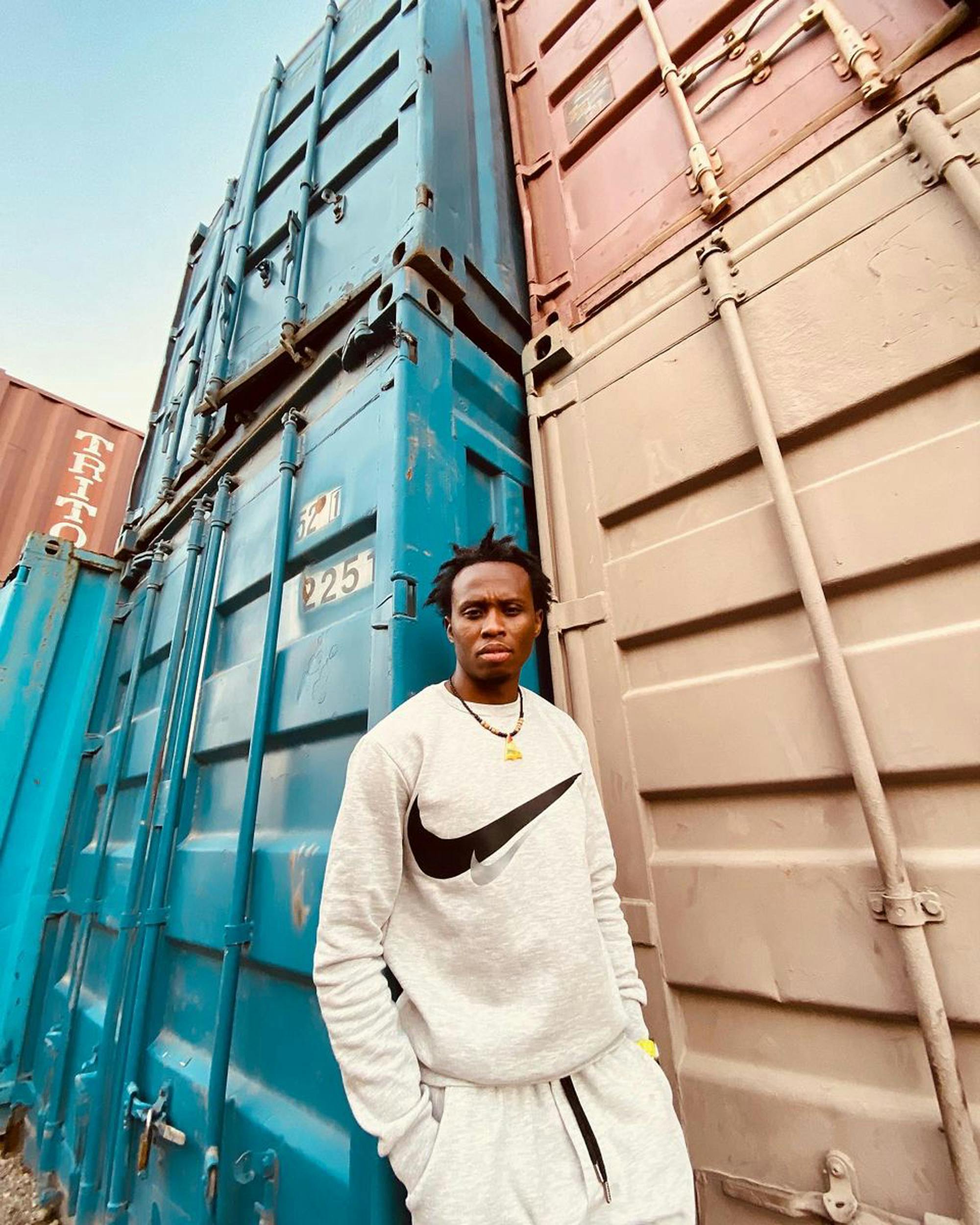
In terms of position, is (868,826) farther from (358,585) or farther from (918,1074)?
(358,585)

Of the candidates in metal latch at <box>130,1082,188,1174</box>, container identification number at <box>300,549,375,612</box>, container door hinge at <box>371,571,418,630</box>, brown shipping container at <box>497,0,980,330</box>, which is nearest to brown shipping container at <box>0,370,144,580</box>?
container identification number at <box>300,549,375,612</box>

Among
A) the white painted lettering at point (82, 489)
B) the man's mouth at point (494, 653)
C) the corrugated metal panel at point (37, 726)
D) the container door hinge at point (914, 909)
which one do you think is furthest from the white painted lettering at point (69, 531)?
the container door hinge at point (914, 909)

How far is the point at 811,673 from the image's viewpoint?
1.25 metres

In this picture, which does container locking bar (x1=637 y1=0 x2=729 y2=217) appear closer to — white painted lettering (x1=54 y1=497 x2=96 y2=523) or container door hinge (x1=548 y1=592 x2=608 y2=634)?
container door hinge (x1=548 y1=592 x2=608 y2=634)

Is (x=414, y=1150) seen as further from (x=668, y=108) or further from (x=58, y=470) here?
(x=58, y=470)

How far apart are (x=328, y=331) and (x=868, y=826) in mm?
2355

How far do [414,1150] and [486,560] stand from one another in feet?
3.48

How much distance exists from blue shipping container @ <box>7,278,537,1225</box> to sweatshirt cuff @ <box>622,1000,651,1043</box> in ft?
1.75

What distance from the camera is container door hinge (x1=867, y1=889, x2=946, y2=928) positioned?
1002 mm

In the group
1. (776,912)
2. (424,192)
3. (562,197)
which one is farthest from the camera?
(562,197)

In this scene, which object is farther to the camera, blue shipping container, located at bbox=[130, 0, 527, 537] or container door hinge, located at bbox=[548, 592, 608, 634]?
blue shipping container, located at bbox=[130, 0, 527, 537]

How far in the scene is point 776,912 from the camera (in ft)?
3.90

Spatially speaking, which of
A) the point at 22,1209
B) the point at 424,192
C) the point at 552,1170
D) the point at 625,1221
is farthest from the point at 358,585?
the point at 22,1209

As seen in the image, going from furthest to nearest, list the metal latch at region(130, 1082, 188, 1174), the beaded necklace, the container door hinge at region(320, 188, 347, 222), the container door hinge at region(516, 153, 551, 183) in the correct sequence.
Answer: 1. the container door hinge at region(516, 153, 551, 183)
2. the container door hinge at region(320, 188, 347, 222)
3. the metal latch at region(130, 1082, 188, 1174)
4. the beaded necklace
